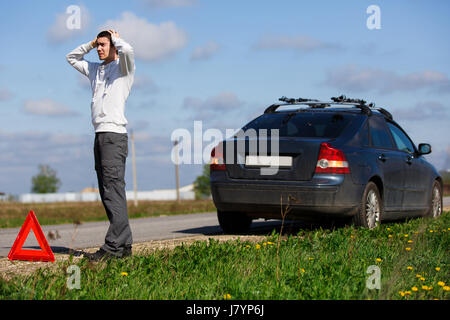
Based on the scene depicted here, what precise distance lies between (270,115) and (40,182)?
136 meters

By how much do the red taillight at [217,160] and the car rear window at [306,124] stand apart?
0.51 metres

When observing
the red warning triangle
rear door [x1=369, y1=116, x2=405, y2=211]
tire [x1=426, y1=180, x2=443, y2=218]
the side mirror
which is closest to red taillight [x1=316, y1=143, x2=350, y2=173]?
rear door [x1=369, y1=116, x2=405, y2=211]

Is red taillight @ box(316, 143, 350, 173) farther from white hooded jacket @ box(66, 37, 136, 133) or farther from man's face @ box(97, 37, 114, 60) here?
man's face @ box(97, 37, 114, 60)

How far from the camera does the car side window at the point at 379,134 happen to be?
8.27 metres

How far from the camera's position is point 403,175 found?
8938 mm

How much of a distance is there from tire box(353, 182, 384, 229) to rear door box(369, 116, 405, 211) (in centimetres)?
20

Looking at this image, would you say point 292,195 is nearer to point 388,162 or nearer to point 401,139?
point 388,162

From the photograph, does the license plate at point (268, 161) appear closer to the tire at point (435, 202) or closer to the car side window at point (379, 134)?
the car side window at point (379, 134)

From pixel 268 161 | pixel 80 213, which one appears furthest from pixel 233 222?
pixel 80 213

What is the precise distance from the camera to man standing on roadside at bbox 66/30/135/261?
5566mm

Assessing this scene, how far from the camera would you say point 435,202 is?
34.4 ft

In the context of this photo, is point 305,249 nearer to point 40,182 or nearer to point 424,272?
point 424,272

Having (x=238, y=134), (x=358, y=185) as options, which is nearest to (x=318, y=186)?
(x=358, y=185)

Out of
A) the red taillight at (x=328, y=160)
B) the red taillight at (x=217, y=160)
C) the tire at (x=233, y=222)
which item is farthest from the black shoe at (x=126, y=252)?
the red taillight at (x=328, y=160)
